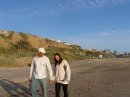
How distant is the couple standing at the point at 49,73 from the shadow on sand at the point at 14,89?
141 inches

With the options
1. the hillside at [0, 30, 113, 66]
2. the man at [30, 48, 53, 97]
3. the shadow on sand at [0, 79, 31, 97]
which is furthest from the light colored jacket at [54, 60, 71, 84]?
the hillside at [0, 30, 113, 66]

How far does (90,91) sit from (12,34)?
6695cm

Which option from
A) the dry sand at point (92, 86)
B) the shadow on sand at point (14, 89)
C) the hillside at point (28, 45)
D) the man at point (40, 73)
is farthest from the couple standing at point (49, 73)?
the hillside at point (28, 45)

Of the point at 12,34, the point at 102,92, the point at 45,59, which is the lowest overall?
the point at 102,92

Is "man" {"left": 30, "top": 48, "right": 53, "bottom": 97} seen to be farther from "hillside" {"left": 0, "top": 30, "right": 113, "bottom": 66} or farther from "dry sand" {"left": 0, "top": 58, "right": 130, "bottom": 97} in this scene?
"hillside" {"left": 0, "top": 30, "right": 113, "bottom": 66}

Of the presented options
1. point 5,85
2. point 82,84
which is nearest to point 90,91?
point 82,84

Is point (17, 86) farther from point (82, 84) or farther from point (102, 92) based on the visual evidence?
point (102, 92)

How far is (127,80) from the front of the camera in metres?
20.3

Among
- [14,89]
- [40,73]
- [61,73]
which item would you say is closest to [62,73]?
[61,73]

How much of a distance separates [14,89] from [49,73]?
6453 millimetres

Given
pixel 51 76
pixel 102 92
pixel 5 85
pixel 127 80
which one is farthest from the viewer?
pixel 5 85

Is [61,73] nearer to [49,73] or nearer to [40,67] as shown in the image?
[49,73]

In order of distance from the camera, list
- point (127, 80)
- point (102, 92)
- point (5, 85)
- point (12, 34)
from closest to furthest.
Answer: point (102, 92)
point (127, 80)
point (5, 85)
point (12, 34)

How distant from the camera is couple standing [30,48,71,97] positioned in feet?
45.9
